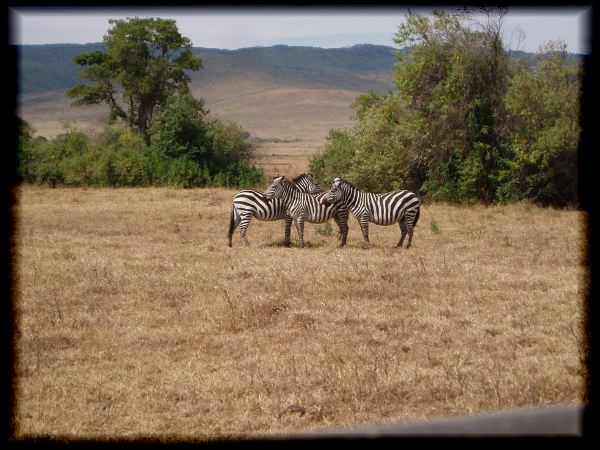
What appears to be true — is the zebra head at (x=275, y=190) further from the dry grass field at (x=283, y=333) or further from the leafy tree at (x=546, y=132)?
the leafy tree at (x=546, y=132)

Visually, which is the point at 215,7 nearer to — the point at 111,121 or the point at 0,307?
the point at 0,307

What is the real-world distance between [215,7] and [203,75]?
16955 cm

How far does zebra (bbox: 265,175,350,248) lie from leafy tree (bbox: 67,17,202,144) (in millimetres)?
28012

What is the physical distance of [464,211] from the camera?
20.1 meters

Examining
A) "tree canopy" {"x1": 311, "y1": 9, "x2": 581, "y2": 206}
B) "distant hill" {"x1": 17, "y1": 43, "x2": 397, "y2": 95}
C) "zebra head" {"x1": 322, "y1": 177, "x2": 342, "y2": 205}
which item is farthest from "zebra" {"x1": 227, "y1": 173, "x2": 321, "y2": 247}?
"distant hill" {"x1": 17, "y1": 43, "x2": 397, "y2": 95}

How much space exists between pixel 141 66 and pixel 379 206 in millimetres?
30094

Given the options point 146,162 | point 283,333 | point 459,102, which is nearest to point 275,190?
point 283,333

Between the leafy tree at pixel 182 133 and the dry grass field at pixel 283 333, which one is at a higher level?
the leafy tree at pixel 182 133

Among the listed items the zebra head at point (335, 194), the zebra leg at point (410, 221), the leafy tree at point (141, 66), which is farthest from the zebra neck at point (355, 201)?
the leafy tree at point (141, 66)

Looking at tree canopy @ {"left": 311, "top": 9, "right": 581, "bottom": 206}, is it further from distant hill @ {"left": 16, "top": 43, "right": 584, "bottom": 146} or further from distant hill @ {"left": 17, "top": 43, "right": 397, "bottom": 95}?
distant hill @ {"left": 17, "top": 43, "right": 397, "bottom": 95}

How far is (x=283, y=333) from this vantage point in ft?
26.4

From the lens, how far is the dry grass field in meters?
5.91

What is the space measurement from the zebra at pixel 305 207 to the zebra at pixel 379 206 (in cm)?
18

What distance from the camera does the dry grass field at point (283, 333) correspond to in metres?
5.91
